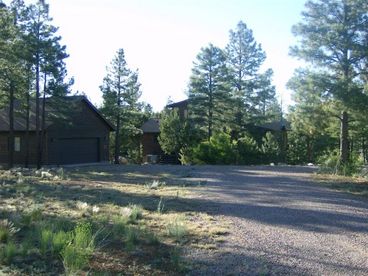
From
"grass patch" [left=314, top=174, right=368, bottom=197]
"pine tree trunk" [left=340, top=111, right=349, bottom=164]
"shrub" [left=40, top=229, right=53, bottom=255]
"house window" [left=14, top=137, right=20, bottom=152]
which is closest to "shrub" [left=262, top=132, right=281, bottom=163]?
"pine tree trunk" [left=340, top=111, right=349, bottom=164]

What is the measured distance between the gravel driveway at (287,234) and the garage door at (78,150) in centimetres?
2387

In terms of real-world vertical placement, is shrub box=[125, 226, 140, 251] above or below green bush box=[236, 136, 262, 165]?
below

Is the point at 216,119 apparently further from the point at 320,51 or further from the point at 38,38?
the point at 320,51

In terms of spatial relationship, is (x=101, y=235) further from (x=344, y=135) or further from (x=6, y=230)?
(x=344, y=135)

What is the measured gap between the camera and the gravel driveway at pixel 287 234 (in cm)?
715

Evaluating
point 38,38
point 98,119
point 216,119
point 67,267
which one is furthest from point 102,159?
point 67,267

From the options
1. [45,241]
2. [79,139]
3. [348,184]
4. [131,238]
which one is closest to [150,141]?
[79,139]

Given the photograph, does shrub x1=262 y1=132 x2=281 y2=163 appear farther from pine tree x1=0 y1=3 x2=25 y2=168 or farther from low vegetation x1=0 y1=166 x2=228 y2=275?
low vegetation x1=0 y1=166 x2=228 y2=275

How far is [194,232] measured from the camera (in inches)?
367

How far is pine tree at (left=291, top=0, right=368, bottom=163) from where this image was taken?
73.4 ft

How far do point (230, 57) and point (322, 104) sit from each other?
2465cm

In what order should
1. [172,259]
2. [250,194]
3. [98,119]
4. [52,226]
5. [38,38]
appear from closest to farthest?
[172,259] < [52,226] < [250,194] < [38,38] < [98,119]

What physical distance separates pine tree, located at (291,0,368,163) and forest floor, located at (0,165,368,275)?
8.87m

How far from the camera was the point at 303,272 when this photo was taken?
22.5 ft
